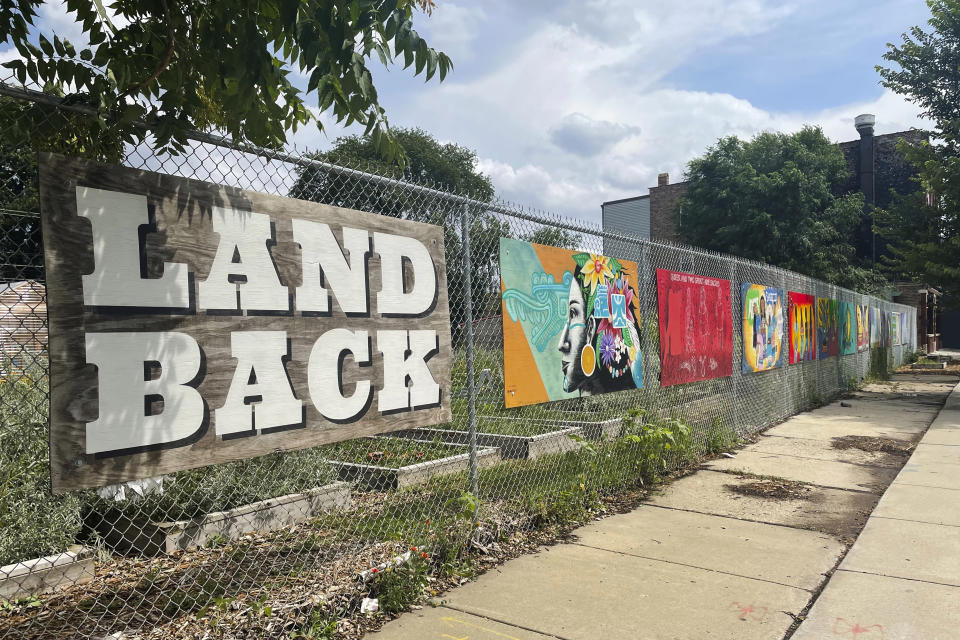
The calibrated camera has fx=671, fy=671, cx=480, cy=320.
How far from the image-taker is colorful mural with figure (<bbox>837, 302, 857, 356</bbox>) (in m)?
15.9

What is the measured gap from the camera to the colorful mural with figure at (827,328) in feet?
45.6

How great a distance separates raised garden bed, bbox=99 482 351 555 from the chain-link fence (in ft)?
0.05

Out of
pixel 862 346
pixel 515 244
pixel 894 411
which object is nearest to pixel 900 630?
pixel 515 244

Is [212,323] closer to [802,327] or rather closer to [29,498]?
[29,498]

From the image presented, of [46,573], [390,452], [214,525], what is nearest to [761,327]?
[390,452]

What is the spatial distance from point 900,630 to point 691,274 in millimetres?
5143

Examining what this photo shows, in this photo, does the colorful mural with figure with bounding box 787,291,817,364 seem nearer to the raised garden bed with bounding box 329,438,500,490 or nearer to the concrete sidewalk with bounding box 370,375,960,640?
the concrete sidewalk with bounding box 370,375,960,640

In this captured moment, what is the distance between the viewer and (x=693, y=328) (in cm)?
812

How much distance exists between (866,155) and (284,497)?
40601mm

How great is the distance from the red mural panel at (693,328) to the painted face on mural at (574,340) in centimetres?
169

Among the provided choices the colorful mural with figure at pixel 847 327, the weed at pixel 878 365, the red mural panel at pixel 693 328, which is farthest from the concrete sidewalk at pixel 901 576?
the weed at pixel 878 365

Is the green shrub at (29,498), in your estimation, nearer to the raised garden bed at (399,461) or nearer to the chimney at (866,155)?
the raised garden bed at (399,461)

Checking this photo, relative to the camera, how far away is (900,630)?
140 inches

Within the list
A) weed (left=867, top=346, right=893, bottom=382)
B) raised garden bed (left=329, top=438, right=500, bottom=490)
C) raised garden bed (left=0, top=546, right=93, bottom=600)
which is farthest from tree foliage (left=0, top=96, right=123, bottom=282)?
weed (left=867, top=346, right=893, bottom=382)
